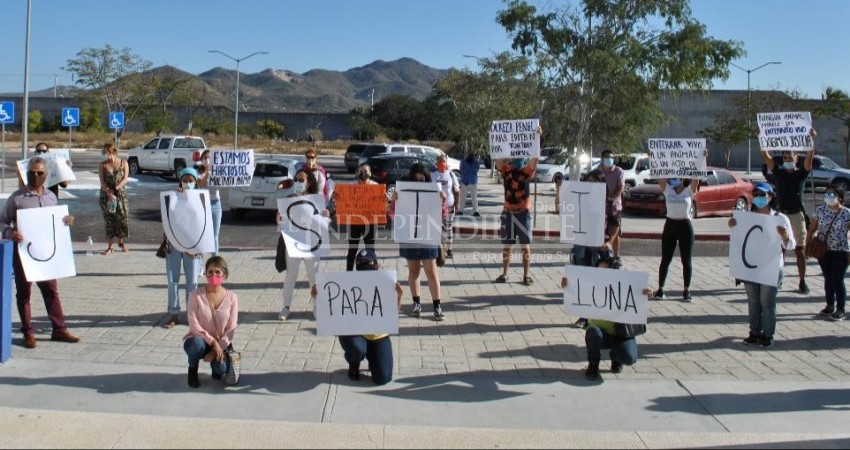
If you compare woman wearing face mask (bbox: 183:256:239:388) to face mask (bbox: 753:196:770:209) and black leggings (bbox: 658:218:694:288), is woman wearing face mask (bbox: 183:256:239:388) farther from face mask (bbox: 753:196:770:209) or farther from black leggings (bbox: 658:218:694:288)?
black leggings (bbox: 658:218:694:288)

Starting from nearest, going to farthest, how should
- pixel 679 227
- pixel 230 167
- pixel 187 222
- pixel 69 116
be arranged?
pixel 187 222, pixel 679 227, pixel 230 167, pixel 69 116

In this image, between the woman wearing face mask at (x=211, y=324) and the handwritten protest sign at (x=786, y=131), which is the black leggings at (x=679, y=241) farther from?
the woman wearing face mask at (x=211, y=324)

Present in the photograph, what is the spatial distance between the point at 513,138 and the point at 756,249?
516cm

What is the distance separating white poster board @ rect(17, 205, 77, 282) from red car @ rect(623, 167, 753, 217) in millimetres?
16790

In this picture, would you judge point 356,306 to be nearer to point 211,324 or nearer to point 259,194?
point 211,324

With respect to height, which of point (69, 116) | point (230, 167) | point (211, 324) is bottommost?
point (211, 324)

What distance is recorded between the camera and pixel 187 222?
28.9ft

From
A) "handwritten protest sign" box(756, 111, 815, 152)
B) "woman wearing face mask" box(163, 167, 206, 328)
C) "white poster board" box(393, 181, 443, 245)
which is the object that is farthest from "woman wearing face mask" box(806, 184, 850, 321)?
"woman wearing face mask" box(163, 167, 206, 328)

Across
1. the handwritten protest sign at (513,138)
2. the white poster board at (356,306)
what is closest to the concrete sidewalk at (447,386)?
the white poster board at (356,306)

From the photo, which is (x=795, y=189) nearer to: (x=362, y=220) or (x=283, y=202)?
(x=362, y=220)

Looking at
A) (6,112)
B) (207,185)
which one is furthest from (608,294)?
(6,112)

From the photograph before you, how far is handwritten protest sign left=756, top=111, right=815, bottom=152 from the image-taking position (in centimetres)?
1107

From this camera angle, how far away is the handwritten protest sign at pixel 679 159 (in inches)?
435

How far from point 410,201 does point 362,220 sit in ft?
2.43
